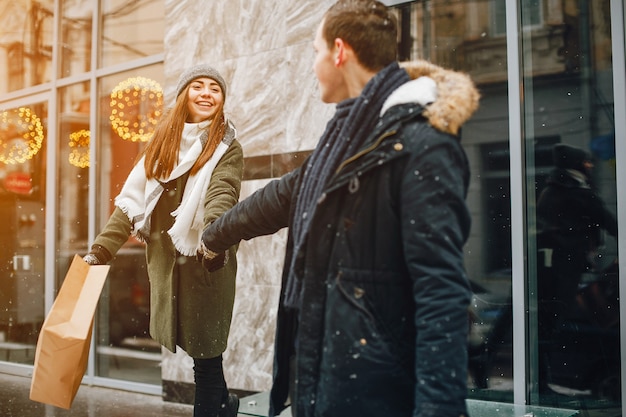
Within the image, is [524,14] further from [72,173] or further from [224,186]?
[72,173]

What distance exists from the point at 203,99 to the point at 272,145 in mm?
1271

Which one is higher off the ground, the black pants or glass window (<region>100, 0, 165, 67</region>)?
glass window (<region>100, 0, 165, 67</region>)

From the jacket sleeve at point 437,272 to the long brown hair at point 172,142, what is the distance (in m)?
2.12

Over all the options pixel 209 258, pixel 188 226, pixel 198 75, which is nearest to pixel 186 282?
pixel 188 226

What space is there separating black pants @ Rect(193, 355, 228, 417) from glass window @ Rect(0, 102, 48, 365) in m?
4.13

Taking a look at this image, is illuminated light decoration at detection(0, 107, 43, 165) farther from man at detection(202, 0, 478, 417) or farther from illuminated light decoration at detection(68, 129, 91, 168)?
man at detection(202, 0, 478, 417)

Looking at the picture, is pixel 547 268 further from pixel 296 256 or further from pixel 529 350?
pixel 296 256

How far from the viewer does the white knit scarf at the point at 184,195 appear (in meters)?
3.78

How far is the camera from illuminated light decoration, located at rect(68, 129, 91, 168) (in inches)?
275

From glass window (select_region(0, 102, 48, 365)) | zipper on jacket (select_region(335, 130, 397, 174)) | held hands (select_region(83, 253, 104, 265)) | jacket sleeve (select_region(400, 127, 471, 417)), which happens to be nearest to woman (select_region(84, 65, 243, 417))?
held hands (select_region(83, 253, 104, 265))

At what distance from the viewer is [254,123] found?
5.47 meters

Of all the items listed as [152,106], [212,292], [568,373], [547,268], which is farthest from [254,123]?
[568,373]

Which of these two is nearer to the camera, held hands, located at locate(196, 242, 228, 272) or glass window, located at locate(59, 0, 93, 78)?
held hands, located at locate(196, 242, 228, 272)

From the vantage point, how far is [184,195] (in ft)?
12.9
